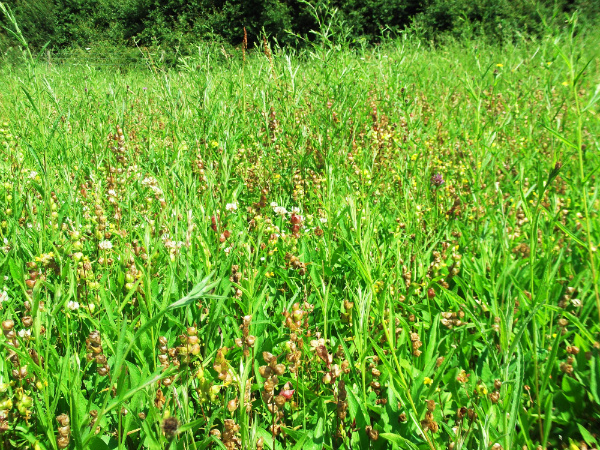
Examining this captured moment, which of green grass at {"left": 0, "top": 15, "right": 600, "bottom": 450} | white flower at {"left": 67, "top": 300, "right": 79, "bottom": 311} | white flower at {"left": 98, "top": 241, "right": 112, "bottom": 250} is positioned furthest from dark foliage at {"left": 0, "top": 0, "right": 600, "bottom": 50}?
white flower at {"left": 67, "top": 300, "right": 79, "bottom": 311}

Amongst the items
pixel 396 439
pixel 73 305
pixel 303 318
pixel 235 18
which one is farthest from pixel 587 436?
pixel 235 18

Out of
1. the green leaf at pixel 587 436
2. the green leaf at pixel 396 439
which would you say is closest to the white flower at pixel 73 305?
the green leaf at pixel 396 439

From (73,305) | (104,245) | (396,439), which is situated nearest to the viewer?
(396,439)

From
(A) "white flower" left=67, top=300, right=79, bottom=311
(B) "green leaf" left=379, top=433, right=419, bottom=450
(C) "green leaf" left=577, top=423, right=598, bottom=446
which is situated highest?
(A) "white flower" left=67, top=300, right=79, bottom=311

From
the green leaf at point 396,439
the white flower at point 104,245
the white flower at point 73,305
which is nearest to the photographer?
the green leaf at point 396,439

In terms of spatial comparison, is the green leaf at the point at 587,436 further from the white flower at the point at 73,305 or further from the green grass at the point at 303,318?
the white flower at the point at 73,305

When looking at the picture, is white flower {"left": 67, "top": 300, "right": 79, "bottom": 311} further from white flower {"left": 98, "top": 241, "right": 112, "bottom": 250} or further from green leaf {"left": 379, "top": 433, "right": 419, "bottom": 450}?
green leaf {"left": 379, "top": 433, "right": 419, "bottom": 450}

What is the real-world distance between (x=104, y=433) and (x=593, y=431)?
1267 millimetres

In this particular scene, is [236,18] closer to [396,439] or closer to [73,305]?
[73,305]

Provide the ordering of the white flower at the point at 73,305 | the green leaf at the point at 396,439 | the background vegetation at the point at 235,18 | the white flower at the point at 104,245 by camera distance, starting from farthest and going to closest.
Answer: the background vegetation at the point at 235,18 < the white flower at the point at 104,245 < the white flower at the point at 73,305 < the green leaf at the point at 396,439

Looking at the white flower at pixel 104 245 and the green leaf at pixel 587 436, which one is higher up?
the white flower at pixel 104 245

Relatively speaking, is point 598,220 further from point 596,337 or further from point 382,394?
point 382,394

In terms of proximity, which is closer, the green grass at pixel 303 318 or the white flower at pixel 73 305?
the green grass at pixel 303 318

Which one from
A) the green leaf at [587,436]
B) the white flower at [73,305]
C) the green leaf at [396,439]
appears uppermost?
the white flower at [73,305]
